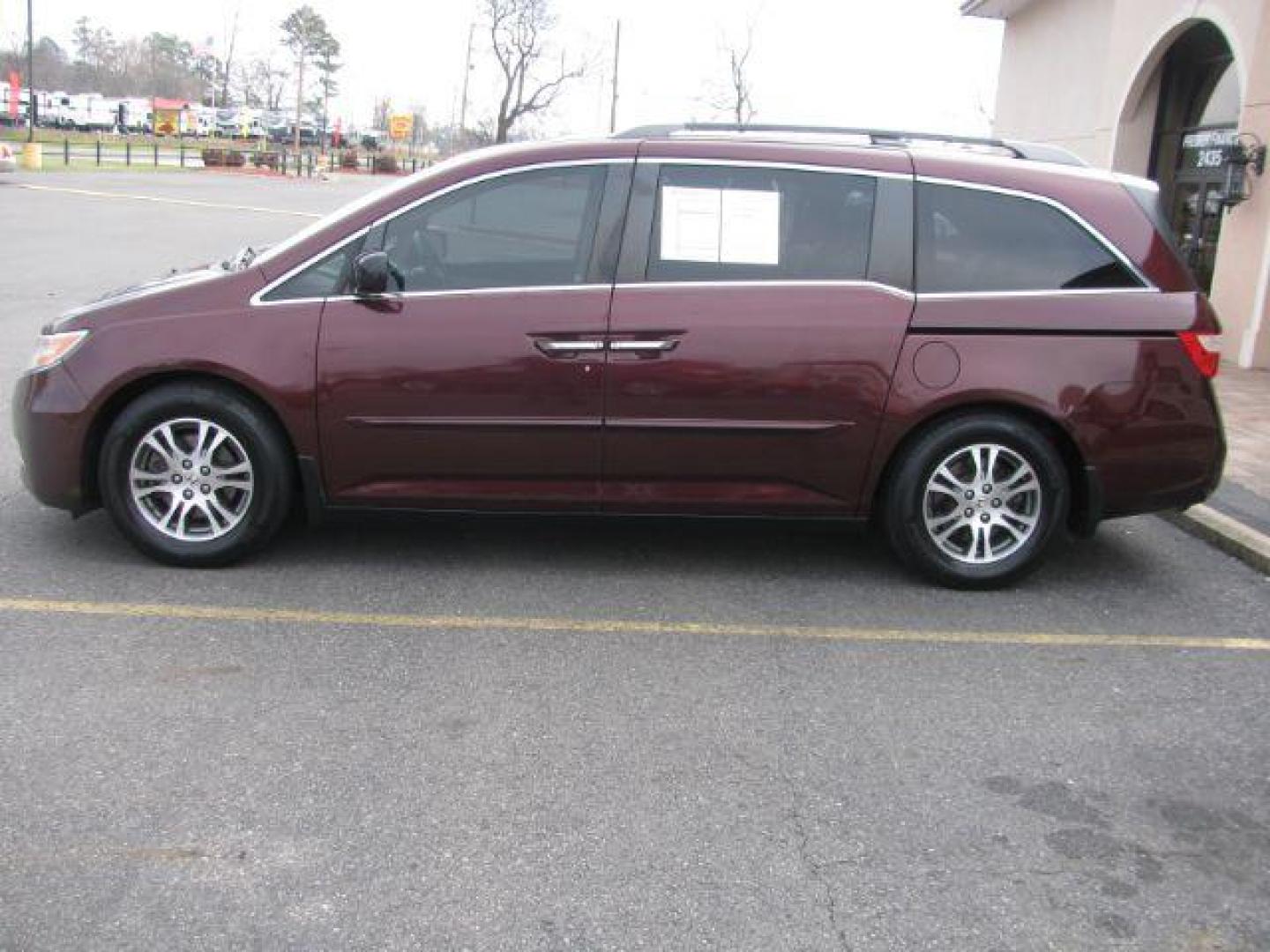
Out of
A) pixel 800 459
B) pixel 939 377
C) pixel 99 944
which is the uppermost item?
pixel 939 377

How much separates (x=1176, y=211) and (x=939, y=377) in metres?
10.4

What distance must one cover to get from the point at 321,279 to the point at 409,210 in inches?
18.3

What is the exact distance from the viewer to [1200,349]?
16.8 feet

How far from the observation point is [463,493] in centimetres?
516

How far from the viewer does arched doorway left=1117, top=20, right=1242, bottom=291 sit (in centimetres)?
1242

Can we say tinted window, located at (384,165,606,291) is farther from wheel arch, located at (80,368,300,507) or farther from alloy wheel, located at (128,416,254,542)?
alloy wheel, located at (128,416,254,542)

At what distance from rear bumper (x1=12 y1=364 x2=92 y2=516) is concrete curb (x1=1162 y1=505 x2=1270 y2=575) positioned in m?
5.23

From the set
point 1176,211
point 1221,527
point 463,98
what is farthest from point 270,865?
point 463,98

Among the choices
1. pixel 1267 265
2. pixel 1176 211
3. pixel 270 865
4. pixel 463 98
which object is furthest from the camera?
pixel 463 98

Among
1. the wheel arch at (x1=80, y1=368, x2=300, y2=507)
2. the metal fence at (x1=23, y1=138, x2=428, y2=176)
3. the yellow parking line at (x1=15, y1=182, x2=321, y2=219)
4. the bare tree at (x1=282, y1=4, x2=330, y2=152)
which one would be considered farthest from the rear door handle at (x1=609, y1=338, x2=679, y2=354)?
the bare tree at (x1=282, y1=4, x2=330, y2=152)

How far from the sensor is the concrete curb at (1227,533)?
5.82m

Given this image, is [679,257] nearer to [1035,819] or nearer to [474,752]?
[474,752]

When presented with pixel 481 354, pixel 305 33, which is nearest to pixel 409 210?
pixel 481 354

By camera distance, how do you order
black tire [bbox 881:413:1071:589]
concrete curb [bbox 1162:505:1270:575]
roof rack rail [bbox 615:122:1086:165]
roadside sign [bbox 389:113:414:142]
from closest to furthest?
1. black tire [bbox 881:413:1071:589]
2. roof rack rail [bbox 615:122:1086:165]
3. concrete curb [bbox 1162:505:1270:575]
4. roadside sign [bbox 389:113:414:142]
